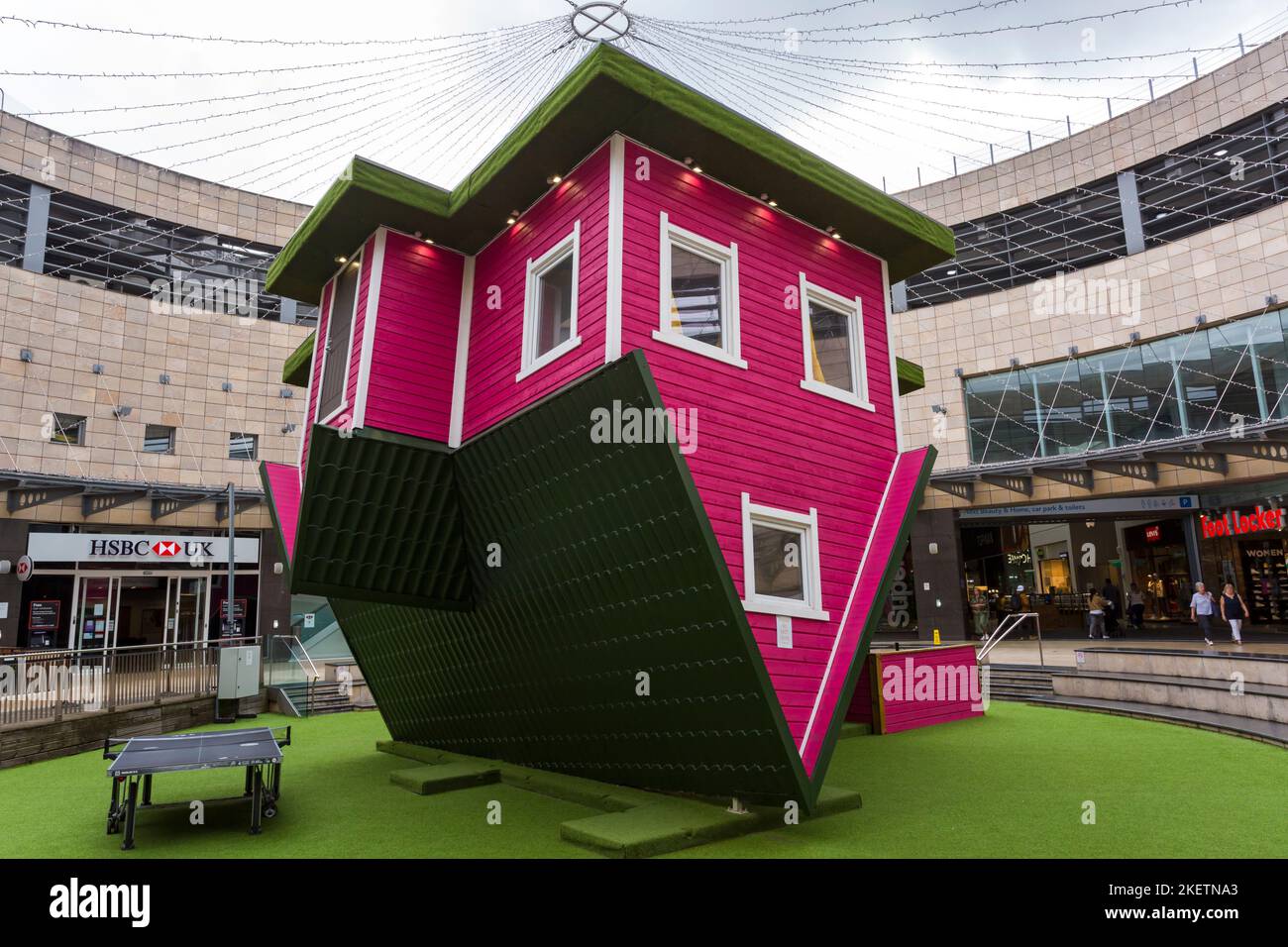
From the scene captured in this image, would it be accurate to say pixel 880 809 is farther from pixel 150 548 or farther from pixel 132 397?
pixel 132 397

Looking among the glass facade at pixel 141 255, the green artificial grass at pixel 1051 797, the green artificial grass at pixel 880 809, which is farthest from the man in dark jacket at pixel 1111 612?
the glass facade at pixel 141 255

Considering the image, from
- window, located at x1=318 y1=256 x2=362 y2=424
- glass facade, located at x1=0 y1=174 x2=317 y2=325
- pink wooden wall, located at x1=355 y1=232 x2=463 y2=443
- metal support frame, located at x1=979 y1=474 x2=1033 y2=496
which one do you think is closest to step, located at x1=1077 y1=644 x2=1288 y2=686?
metal support frame, located at x1=979 y1=474 x2=1033 y2=496

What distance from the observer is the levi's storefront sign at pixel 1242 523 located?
2119 cm

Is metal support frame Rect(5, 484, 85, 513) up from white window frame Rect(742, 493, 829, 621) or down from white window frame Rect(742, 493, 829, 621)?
up

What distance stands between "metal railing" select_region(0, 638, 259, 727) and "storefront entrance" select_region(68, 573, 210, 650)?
25.4 ft

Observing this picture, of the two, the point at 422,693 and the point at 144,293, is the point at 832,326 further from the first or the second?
the point at 144,293

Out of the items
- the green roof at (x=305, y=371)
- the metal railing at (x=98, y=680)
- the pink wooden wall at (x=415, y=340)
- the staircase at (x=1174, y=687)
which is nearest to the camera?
the pink wooden wall at (x=415, y=340)

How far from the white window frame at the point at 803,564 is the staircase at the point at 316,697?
14.8 meters

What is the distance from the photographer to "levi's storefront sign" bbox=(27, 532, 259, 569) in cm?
2227

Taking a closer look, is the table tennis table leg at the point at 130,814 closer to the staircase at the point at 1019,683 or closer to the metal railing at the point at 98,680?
the metal railing at the point at 98,680

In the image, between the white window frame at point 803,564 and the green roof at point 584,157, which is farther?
the white window frame at point 803,564

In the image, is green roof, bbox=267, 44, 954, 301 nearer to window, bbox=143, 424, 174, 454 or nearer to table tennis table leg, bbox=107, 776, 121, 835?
table tennis table leg, bbox=107, 776, 121, 835

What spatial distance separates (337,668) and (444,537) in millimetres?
14118
